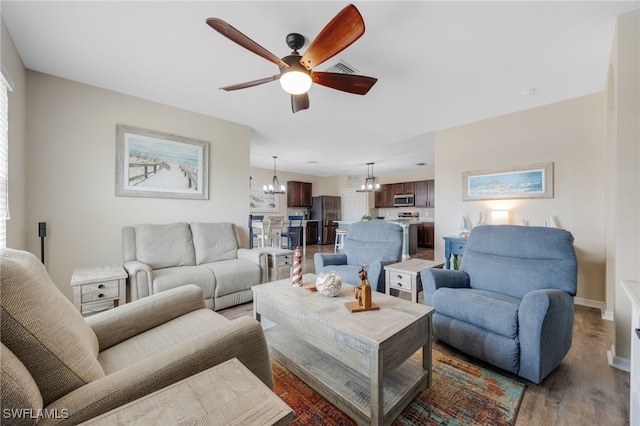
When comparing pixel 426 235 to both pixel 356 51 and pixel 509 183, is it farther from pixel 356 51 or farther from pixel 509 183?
pixel 356 51

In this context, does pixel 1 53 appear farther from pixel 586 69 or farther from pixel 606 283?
pixel 606 283

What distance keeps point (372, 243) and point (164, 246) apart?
93.7 inches

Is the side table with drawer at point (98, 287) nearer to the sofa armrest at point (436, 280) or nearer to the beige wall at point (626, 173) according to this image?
the sofa armrest at point (436, 280)

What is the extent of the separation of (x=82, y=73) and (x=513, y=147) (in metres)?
4.87

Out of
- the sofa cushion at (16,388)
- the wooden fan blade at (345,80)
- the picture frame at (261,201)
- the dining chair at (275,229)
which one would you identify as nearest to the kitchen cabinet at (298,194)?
the picture frame at (261,201)

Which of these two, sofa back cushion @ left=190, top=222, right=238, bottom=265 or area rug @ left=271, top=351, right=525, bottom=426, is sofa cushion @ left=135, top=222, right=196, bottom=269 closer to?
sofa back cushion @ left=190, top=222, right=238, bottom=265

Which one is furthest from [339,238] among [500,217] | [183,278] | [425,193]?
[183,278]

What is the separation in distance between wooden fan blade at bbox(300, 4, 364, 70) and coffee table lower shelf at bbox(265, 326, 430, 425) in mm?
1974

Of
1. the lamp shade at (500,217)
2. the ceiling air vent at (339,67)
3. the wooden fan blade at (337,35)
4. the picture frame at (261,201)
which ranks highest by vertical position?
the ceiling air vent at (339,67)

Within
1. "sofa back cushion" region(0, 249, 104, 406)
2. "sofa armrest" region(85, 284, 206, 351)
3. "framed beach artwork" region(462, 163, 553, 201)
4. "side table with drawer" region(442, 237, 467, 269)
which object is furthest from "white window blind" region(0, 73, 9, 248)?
"framed beach artwork" region(462, 163, 553, 201)

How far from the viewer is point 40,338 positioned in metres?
0.74

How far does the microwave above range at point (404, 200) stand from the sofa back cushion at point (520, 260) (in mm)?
5911

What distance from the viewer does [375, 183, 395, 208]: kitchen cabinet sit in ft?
28.9

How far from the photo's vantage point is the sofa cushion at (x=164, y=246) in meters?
2.77
